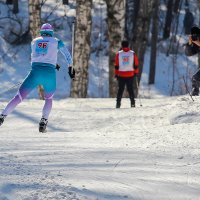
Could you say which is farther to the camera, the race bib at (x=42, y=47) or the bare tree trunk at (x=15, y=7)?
the bare tree trunk at (x=15, y=7)

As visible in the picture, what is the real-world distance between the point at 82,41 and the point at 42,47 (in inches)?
241

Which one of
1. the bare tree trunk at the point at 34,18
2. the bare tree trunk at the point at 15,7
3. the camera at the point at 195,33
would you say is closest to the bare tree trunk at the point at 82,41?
the bare tree trunk at the point at 34,18

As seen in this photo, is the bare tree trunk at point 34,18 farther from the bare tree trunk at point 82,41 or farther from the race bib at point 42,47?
the race bib at point 42,47

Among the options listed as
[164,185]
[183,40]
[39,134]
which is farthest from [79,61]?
[183,40]

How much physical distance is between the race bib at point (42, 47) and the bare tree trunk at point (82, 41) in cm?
605

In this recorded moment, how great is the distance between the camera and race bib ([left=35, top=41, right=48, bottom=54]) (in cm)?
724

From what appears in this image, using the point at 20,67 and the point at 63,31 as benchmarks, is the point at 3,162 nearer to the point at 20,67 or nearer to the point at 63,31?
the point at 20,67

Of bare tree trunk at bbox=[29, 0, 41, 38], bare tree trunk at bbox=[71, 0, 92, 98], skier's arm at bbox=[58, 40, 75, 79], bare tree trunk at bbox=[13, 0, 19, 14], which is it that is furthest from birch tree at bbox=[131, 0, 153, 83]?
bare tree trunk at bbox=[13, 0, 19, 14]

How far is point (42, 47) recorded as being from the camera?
7.25 m

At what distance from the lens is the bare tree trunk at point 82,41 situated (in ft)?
43.1

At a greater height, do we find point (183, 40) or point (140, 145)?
point (140, 145)

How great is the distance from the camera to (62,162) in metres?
4.68

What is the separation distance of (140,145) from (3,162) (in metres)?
1.99

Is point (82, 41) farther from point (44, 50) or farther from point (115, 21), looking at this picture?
point (44, 50)
